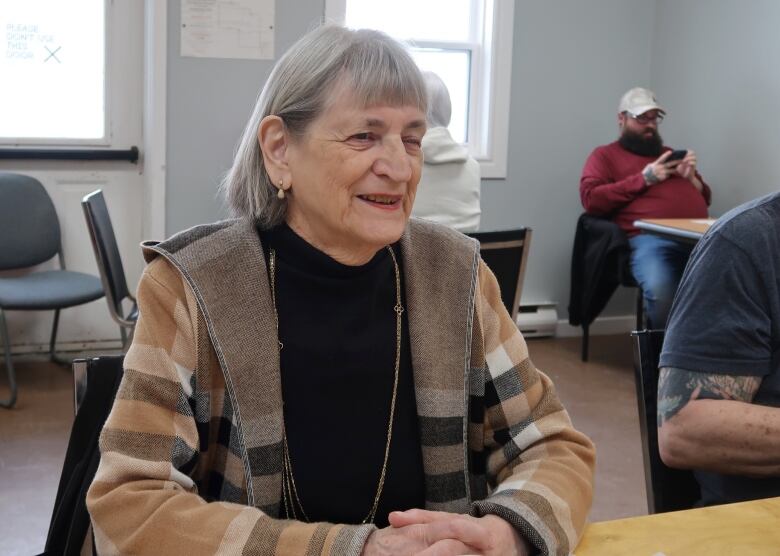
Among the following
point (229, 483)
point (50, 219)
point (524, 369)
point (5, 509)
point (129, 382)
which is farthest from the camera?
point (50, 219)

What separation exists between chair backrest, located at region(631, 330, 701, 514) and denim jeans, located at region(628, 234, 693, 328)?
284 cm

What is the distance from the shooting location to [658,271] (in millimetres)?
4465

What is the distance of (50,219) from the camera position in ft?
14.7

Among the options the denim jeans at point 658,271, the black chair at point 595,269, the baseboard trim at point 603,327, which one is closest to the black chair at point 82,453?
the denim jeans at point 658,271

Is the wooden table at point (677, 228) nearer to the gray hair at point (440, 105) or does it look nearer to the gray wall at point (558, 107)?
the gray hair at point (440, 105)

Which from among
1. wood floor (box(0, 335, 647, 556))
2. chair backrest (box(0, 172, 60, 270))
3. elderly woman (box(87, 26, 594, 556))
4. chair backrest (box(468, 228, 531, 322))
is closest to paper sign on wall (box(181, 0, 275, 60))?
chair backrest (box(0, 172, 60, 270))

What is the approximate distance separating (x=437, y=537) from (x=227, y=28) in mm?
3848

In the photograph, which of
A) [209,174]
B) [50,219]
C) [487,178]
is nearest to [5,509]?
[50,219]

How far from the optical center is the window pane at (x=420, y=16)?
503 cm

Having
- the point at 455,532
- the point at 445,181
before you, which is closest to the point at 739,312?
the point at 455,532

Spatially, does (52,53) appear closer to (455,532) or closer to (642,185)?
(642,185)

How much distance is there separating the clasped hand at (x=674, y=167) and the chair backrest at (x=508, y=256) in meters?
2.19

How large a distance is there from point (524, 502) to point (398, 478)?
0.21 metres

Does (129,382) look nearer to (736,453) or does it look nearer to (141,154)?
(736,453)
